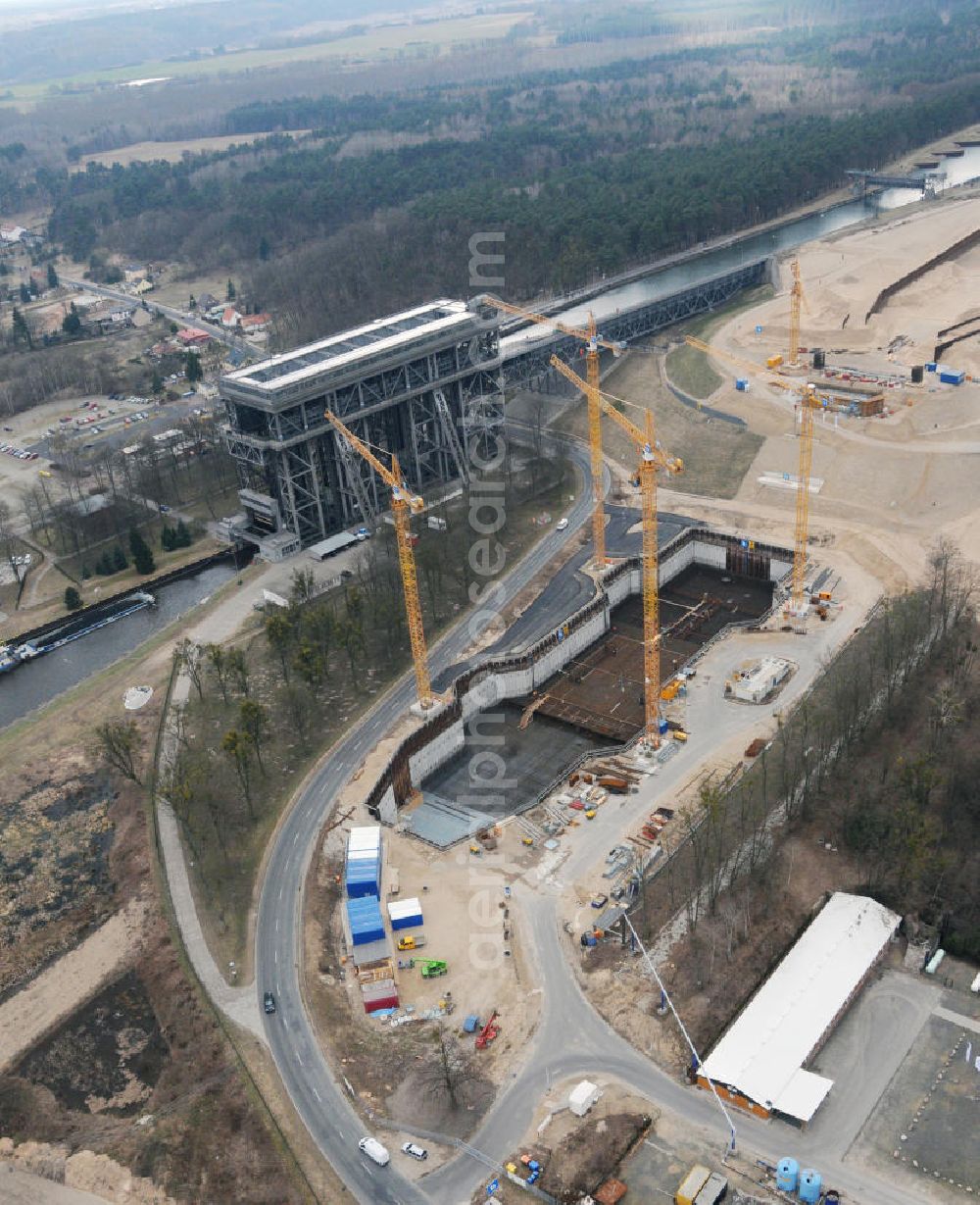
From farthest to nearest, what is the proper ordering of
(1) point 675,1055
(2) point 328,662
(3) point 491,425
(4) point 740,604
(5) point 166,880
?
(3) point 491,425
(4) point 740,604
(2) point 328,662
(5) point 166,880
(1) point 675,1055

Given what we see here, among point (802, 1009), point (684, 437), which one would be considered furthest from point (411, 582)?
point (684, 437)

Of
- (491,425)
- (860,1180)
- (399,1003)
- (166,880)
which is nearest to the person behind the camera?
(860,1180)

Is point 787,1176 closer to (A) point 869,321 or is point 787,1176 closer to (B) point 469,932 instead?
(B) point 469,932

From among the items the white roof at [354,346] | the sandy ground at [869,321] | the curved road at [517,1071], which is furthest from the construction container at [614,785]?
the sandy ground at [869,321]

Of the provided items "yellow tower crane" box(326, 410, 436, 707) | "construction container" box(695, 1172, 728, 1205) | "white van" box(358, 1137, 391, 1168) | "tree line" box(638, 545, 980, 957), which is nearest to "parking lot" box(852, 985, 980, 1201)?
"tree line" box(638, 545, 980, 957)

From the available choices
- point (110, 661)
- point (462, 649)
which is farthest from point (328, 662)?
point (110, 661)

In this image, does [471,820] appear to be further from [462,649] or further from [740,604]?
[740,604]
